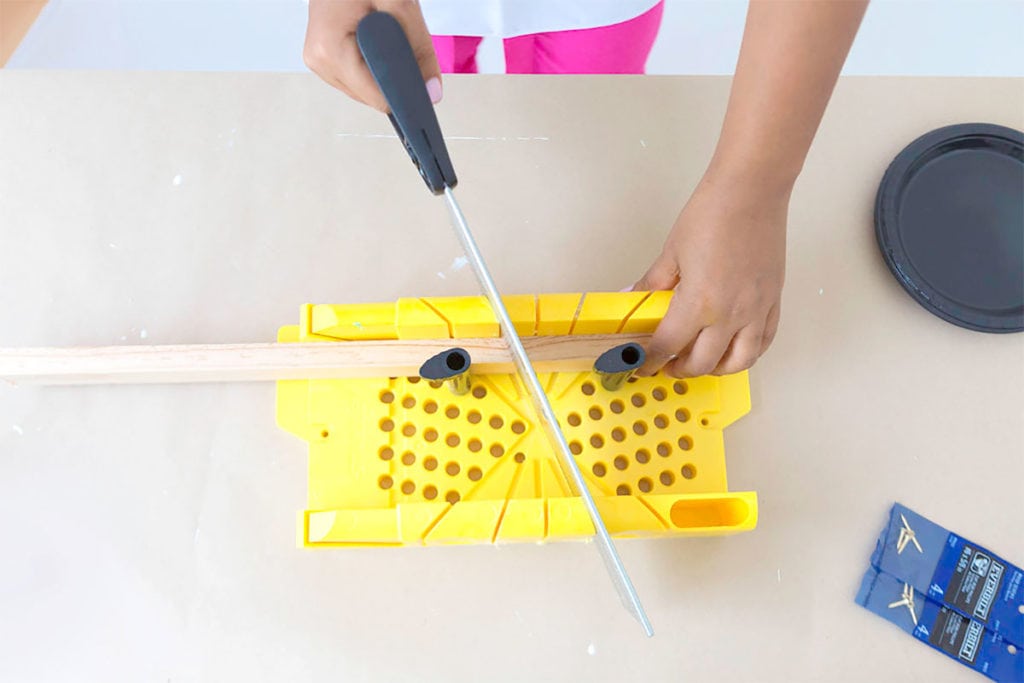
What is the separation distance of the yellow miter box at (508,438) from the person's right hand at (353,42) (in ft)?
0.61

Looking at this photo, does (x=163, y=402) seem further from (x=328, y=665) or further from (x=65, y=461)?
(x=328, y=665)

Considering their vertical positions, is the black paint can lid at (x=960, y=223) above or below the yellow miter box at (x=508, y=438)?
above

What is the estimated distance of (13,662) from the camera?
67cm

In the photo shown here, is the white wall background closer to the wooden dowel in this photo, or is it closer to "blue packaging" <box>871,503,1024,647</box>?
the wooden dowel

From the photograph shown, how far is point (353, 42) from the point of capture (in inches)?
24.2

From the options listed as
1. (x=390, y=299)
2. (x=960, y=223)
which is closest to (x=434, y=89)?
(x=390, y=299)

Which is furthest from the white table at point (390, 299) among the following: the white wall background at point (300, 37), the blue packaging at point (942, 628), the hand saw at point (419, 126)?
the white wall background at point (300, 37)

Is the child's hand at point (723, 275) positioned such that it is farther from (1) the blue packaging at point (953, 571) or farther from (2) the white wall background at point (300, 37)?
(2) the white wall background at point (300, 37)

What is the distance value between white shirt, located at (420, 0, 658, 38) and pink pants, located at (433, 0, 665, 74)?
37 millimetres

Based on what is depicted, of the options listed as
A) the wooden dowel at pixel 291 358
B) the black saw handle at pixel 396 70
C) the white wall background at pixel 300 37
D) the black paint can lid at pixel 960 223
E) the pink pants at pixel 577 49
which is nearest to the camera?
the black saw handle at pixel 396 70

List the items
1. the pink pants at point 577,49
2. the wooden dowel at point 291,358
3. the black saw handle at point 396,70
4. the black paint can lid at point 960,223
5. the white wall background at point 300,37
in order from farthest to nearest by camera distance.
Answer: the white wall background at point 300,37, the pink pants at point 577,49, the black paint can lid at point 960,223, the wooden dowel at point 291,358, the black saw handle at point 396,70

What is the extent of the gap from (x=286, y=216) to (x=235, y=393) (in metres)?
0.20

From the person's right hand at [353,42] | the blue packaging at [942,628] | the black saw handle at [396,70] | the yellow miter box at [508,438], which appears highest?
the person's right hand at [353,42]

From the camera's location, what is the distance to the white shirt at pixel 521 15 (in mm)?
841
